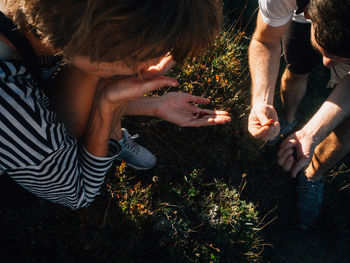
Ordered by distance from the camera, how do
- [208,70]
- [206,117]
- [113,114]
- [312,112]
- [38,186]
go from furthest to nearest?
[312,112], [208,70], [206,117], [113,114], [38,186]

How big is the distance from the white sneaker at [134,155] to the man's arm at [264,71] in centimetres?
104

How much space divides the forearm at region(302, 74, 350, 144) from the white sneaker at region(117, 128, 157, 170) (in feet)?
5.17

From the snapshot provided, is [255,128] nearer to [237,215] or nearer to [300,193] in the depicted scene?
[237,215]

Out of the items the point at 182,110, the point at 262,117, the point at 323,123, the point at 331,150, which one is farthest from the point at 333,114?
the point at 182,110

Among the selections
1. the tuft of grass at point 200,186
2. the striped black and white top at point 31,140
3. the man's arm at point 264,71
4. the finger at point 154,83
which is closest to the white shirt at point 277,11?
the man's arm at point 264,71

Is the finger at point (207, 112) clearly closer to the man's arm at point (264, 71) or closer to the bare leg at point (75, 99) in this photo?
the man's arm at point (264, 71)

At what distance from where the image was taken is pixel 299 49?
2.90m

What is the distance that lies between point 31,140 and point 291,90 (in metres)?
3.12

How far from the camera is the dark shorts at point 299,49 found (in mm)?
2740

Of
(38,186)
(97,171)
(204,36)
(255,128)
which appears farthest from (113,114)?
(255,128)

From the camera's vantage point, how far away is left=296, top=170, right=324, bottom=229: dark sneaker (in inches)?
121

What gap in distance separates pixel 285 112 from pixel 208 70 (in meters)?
1.31

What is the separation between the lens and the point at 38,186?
1518 millimetres

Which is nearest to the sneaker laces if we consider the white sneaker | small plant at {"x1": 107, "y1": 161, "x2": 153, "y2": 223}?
the white sneaker
